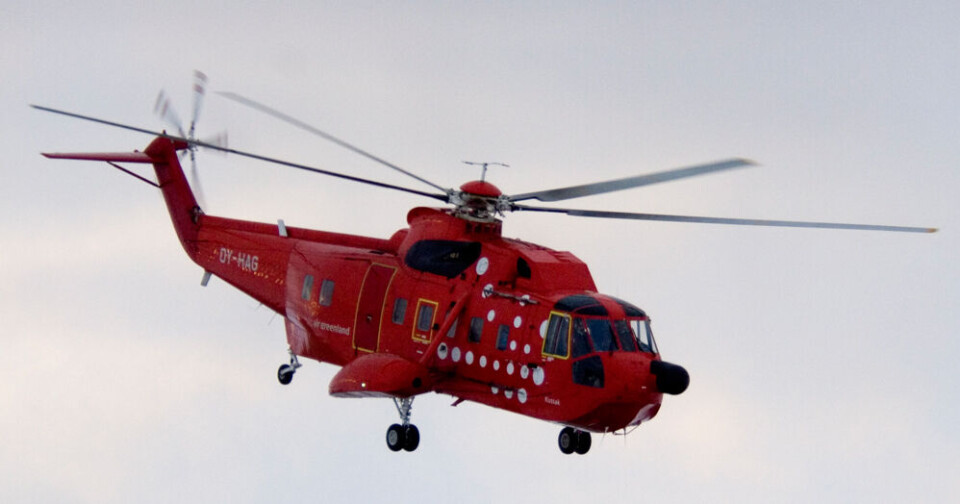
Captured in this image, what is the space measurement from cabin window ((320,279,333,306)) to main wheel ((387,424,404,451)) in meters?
3.30

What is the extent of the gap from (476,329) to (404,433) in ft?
7.69

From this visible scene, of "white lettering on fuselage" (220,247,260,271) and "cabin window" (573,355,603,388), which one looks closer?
"cabin window" (573,355,603,388)

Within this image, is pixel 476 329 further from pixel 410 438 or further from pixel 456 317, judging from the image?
pixel 410 438

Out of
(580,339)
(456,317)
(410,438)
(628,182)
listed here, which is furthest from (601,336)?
(410,438)

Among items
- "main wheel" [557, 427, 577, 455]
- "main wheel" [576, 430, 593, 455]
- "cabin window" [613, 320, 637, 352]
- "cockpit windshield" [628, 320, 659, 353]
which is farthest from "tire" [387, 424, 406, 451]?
"cockpit windshield" [628, 320, 659, 353]

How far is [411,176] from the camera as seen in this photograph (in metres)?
24.5

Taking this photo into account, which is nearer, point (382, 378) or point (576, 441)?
point (382, 378)

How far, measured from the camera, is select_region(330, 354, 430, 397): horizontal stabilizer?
918 inches

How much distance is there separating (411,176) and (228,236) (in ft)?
22.1

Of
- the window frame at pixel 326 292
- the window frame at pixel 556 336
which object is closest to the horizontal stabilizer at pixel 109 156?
the window frame at pixel 326 292

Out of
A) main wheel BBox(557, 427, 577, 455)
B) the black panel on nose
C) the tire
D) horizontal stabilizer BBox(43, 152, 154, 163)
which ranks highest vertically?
horizontal stabilizer BBox(43, 152, 154, 163)

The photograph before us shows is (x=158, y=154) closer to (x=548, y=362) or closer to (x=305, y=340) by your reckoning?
(x=305, y=340)

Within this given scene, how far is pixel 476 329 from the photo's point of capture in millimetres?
23750

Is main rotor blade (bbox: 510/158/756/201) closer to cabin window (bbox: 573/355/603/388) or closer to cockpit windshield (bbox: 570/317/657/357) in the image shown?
cockpit windshield (bbox: 570/317/657/357)
